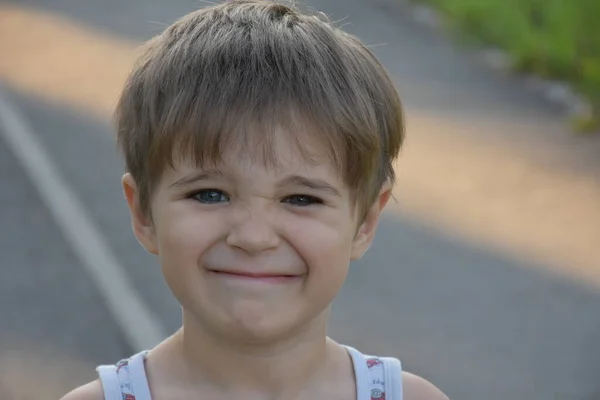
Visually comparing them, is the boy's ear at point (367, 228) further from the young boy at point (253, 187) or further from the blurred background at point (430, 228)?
the blurred background at point (430, 228)

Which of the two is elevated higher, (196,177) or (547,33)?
(547,33)

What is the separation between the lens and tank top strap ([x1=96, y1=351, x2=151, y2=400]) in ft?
7.58

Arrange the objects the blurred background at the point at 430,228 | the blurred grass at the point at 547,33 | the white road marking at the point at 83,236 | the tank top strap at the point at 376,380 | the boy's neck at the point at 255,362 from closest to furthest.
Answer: the boy's neck at the point at 255,362, the tank top strap at the point at 376,380, the blurred background at the point at 430,228, the white road marking at the point at 83,236, the blurred grass at the point at 547,33

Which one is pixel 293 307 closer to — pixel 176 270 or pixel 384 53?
Answer: pixel 176 270

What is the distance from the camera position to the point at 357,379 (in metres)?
2.36

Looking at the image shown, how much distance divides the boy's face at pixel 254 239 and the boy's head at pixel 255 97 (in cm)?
3

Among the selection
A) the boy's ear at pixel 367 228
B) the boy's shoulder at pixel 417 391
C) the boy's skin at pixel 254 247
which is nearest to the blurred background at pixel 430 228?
the boy's shoulder at pixel 417 391

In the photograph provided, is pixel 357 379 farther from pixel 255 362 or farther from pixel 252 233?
pixel 252 233

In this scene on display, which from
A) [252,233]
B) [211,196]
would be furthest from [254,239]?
[211,196]

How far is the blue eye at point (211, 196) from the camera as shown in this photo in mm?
2102

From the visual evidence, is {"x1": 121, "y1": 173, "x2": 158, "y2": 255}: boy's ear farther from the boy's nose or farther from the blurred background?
the blurred background

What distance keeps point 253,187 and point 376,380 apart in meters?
0.52

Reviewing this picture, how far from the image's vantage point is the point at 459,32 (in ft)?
27.4

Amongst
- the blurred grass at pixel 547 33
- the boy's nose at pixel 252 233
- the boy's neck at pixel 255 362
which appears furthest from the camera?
the blurred grass at pixel 547 33
